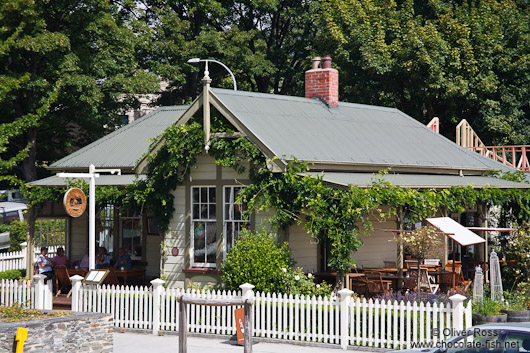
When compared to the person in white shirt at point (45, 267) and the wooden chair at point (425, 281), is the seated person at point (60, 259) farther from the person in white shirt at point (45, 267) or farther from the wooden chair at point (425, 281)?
the wooden chair at point (425, 281)

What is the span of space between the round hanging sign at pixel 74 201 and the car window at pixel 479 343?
34.4 feet

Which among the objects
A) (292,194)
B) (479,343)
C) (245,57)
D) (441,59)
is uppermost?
(245,57)

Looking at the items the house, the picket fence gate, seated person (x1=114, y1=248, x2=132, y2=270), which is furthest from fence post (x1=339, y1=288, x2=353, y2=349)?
seated person (x1=114, y1=248, x2=132, y2=270)

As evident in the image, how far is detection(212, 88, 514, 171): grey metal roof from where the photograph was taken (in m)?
19.1

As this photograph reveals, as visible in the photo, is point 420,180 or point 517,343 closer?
point 517,343

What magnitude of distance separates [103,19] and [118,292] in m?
16.3

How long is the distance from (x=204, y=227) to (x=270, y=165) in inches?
108

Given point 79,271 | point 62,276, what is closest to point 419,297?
point 79,271

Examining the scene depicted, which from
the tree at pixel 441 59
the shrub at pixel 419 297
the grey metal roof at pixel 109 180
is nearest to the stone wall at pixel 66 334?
the shrub at pixel 419 297

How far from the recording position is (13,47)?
28953 mm

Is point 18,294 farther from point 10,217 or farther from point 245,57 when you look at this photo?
point 245,57

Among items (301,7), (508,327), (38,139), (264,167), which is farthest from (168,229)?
(301,7)

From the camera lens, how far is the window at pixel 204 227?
19.1 m

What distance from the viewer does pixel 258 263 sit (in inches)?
674
